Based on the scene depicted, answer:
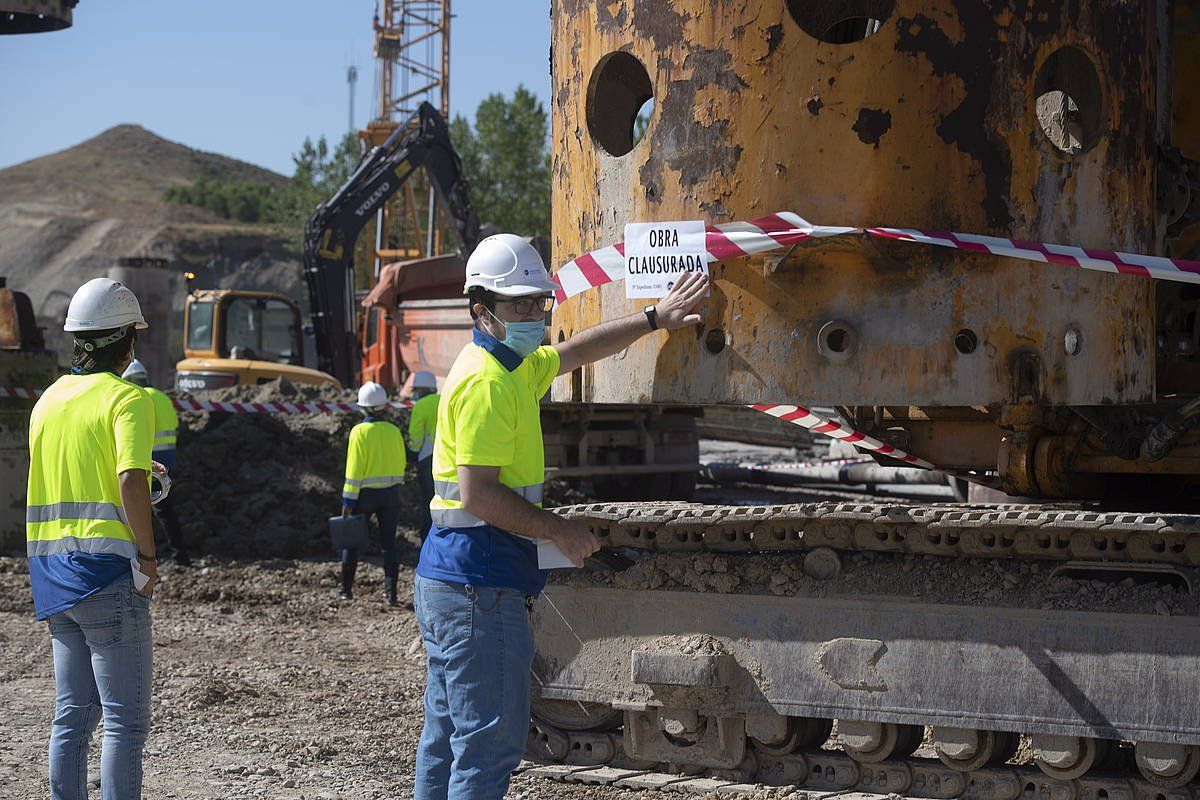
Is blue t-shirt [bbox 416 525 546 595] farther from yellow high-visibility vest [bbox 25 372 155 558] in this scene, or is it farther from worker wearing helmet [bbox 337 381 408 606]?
worker wearing helmet [bbox 337 381 408 606]

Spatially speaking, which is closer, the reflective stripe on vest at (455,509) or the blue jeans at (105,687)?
the reflective stripe on vest at (455,509)

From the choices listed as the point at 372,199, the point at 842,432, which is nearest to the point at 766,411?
the point at 842,432

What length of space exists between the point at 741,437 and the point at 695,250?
50.9 ft

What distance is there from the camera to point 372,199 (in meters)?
21.8

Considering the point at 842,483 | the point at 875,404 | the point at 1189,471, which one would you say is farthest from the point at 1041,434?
the point at 842,483

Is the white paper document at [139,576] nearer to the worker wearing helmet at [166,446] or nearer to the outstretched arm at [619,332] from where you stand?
the outstretched arm at [619,332]

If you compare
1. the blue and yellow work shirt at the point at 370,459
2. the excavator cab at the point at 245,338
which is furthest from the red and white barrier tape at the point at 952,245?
the excavator cab at the point at 245,338

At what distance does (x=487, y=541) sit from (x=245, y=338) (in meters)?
18.0

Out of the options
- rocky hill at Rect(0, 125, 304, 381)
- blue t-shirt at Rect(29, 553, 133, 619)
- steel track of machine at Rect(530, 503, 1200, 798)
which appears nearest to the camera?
blue t-shirt at Rect(29, 553, 133, 619)

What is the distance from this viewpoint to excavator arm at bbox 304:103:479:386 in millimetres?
21391

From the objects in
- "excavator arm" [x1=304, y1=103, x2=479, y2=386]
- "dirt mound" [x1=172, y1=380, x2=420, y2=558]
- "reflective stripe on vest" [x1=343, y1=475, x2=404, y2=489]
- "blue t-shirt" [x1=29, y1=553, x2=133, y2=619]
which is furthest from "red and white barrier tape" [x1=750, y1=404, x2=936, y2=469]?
"excavator arm" [x1=304, y1=103, x2=479, y2=386]

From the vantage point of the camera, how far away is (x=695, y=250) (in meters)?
5.14

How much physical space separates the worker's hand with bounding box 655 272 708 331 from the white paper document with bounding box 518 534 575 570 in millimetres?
975

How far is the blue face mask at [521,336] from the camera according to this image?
4.41 m
